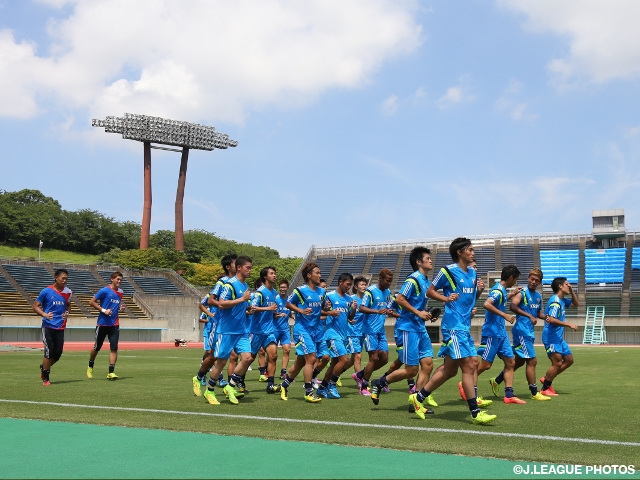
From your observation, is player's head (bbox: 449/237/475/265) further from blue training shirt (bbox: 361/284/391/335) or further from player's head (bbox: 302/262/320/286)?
blue training shirt (bbox: 361/284/391/335)

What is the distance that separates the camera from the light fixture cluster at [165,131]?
66.5m

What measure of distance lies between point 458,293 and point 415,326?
4.10 ft

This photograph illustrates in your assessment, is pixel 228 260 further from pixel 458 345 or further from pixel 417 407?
pixel 458 345

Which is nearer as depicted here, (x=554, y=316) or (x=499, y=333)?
(x=499, y=333)

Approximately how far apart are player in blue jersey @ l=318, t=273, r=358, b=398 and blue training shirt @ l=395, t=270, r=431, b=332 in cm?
163

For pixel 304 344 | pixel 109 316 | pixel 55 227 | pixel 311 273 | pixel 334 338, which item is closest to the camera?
pixel 311 273

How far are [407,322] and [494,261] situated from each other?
56.5 metres

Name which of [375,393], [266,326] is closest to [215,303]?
[266,326]

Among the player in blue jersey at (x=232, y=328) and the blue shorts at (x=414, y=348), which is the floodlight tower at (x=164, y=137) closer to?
the player in blue jersey at (x=232, y=328)

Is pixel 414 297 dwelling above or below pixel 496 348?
above

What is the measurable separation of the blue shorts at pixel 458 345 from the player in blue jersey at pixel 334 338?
2812 millimetres

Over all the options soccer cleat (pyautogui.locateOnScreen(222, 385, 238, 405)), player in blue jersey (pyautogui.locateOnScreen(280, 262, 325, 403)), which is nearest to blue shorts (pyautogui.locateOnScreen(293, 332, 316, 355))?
player in blue jersey (pyautogui.locateOnScreen(280, 262, 325, 403))

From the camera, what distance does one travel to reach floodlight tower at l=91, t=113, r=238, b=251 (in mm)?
66688

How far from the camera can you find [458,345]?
26.9 ft
